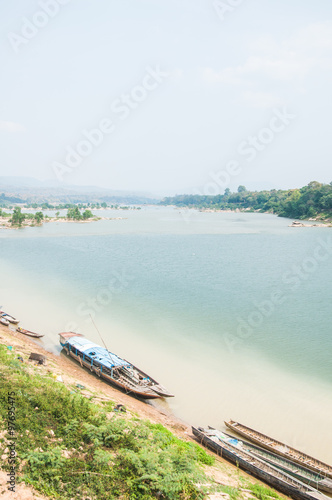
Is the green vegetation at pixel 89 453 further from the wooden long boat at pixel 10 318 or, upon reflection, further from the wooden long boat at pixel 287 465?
the wooden long boat at pixel 10 318

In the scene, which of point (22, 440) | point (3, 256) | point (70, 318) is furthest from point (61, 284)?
point (22, 440)

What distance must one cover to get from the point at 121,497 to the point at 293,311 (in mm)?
18527

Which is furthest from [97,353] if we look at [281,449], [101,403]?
[281,449]

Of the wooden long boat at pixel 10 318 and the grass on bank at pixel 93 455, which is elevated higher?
the grass on bank at pixel 93 455

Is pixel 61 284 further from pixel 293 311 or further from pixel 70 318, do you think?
pixel 293 311

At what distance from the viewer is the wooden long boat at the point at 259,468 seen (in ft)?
26.8

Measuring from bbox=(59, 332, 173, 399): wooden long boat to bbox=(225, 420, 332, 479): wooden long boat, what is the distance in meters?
2.83

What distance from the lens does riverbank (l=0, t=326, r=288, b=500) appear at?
7.10m

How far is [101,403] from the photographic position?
10.5m

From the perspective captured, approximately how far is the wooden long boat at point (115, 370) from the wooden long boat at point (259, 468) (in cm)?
257

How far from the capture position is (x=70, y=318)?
2086 cm

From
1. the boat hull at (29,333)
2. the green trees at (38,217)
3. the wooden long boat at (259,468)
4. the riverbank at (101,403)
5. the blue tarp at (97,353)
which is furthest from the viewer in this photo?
the green trees at (38,217)

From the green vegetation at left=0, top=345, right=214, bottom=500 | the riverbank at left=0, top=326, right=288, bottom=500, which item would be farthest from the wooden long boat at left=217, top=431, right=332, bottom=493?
the green vegetation at left=0, top=345, right=214, bottom=500

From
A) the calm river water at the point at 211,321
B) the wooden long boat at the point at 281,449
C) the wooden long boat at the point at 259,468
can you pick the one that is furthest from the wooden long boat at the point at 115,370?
the wooden long boat at the point at 281,449
